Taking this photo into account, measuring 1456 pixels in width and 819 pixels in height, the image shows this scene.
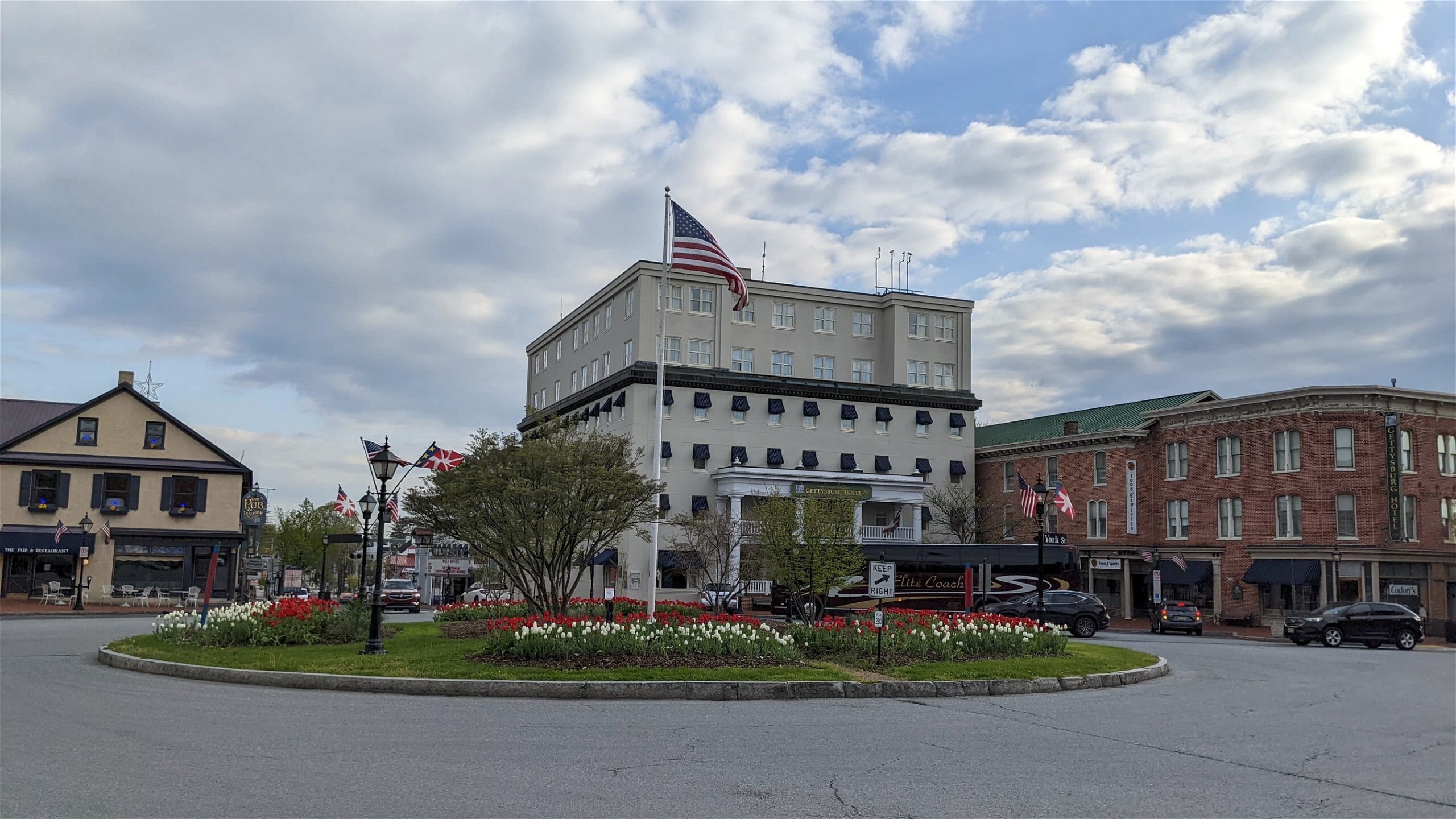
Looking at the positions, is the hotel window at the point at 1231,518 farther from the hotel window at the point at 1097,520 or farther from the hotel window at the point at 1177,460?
the hotel window at the point at 1097,520

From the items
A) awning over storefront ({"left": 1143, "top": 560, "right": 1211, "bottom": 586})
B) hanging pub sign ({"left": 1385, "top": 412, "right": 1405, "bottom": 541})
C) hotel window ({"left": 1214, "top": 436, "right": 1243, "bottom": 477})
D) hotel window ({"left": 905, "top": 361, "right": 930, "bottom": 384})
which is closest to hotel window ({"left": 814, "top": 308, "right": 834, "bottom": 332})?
hotel window ({"left": 905, "top": 361, "right": 930, "bottom": 384})

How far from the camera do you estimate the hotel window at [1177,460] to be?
55750mm

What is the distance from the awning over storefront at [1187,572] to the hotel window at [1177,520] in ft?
5.01

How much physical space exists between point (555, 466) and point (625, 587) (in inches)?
1403

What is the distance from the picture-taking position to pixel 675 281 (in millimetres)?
64812

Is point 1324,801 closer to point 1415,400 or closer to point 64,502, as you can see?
point 1415,400

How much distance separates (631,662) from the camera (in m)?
18.3

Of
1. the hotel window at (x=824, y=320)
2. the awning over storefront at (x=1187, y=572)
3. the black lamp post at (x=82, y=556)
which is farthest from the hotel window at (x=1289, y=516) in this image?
the black lamp post at (x=82, y=556)

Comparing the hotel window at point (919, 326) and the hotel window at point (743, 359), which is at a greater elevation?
the hotel window at point (919, 326)

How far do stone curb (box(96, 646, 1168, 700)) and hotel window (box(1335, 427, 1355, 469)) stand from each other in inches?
1479

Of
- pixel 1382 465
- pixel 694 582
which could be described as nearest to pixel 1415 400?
pixel 1382 465

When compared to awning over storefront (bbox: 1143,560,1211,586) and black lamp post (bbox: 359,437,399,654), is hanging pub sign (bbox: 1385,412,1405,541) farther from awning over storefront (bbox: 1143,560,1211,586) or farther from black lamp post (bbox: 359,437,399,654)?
black lamp post (bbox: 359,437,399,654)

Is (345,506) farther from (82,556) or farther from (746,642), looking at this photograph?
(746,642)

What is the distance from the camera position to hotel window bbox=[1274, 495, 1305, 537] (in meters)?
49.4
